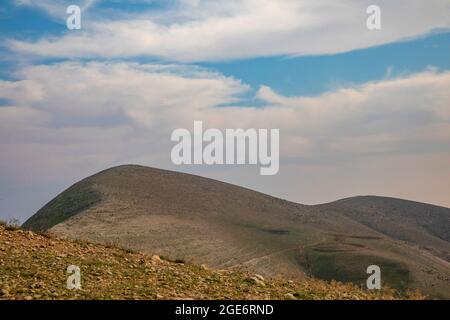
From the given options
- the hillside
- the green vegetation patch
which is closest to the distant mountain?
the green vegetation patch

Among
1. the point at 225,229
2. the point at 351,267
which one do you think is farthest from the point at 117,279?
the point at 225,229

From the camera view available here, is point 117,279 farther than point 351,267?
No

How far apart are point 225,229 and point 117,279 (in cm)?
6724

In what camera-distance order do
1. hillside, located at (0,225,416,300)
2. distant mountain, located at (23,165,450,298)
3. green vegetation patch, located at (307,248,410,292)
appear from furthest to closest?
1. green vegetation patch, located at (307,248,410,292)
2. distant mountain, located at (23,165,450,298)
3. hillside, located at (0,225,416,300)

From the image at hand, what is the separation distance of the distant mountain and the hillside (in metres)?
28.9

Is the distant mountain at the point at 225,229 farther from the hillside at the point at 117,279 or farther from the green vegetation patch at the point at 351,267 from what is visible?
the hillside at the point at 117,279

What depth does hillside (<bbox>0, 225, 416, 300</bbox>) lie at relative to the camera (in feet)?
42.3

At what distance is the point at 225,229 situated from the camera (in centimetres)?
8144

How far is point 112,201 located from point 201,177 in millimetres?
40294

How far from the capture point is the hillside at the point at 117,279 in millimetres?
12883

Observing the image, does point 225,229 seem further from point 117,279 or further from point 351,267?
point 117,279

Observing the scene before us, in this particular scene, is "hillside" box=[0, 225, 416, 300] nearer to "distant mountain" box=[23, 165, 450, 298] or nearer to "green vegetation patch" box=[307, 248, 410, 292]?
"distant mountain" box=[23, 165, 450, 298]

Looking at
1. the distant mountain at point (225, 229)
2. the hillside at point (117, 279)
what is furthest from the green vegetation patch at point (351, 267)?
the hillside at point (117, 279)

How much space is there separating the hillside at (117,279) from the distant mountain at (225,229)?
28.9m
